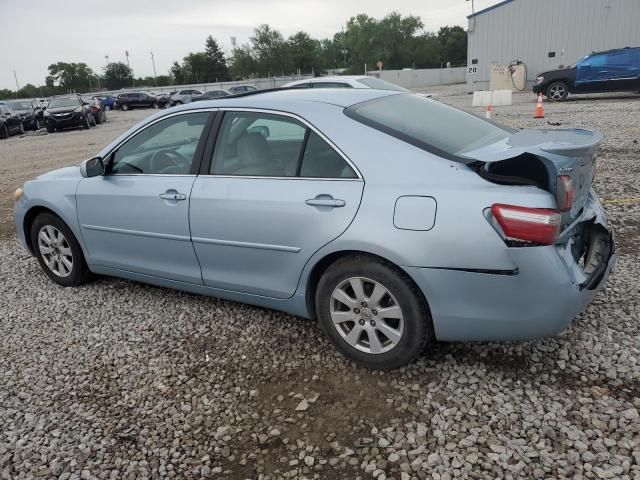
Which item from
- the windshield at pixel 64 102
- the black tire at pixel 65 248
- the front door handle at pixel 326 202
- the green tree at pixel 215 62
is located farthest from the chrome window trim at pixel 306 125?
the green tree at pixel 215 62

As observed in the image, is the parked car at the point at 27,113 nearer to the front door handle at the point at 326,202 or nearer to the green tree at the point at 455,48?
the front door handle at the point at 326,202

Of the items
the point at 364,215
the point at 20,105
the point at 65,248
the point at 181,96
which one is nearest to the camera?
the point at 364,215

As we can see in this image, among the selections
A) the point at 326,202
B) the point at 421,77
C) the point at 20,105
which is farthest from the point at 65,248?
the point at 421,77

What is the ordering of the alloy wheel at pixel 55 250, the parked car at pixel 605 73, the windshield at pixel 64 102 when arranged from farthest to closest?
the windshield at pixel 64 102
the parked car at pixel 605 73
the alloy wheel at pixel 55 250

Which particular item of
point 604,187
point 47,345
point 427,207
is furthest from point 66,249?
point 604,187

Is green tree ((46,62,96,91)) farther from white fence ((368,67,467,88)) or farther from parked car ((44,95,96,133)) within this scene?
parked car ((44,95,96,133))

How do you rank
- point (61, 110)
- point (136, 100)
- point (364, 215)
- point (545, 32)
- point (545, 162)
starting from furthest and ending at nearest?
1. point (136, 100)
2. point (545, 32)
3. point (61, 110)
4. point (364, 215)
5. point (545, 162)

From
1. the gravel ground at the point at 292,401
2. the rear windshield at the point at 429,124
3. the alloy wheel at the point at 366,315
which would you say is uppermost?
the rear windshield at the point at 429,124

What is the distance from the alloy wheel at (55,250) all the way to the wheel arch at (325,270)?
8.18 feet

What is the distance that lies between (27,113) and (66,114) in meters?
Answer: 3.55

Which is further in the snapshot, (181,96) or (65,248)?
(181,96)

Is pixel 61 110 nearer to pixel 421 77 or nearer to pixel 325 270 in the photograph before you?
pixel 325 270

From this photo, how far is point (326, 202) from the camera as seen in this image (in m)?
2.94

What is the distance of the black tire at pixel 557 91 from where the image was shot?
19000mm
